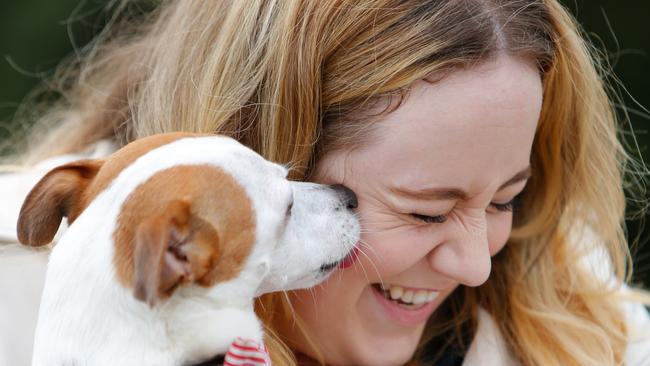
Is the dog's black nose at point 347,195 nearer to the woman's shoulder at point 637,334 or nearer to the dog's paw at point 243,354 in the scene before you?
the dog's paw at point 243,354

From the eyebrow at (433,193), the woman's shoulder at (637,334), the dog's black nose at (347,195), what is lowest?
the woman's shoulder at (637,334)

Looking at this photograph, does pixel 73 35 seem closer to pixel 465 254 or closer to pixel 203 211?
pixel 465 254

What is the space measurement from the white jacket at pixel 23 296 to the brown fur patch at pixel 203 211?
1.67 feet

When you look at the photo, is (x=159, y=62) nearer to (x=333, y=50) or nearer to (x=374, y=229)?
(x=333, y=50)

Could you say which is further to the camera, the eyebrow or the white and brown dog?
the eyebrow

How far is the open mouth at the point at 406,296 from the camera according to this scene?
2.23 meters

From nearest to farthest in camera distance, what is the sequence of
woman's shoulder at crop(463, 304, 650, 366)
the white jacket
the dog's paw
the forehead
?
the dog's paw → the forehead → the white jacket → woman's shoulder at crop(463, 304, 650, 366)

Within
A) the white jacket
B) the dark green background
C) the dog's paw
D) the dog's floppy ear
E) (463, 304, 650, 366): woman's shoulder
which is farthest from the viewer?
the dark green background

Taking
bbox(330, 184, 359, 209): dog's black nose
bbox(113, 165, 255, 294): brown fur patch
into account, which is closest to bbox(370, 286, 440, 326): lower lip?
bbox(330, 184, 359, 209): dog's black nose

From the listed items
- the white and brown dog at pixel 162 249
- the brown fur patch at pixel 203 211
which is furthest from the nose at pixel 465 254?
the brown fur patch at pixel 203 211

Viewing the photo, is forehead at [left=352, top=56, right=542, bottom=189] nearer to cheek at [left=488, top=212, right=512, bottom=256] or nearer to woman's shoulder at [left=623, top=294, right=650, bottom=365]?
cheek at [left=488, top=212, right=512, bottom=256]

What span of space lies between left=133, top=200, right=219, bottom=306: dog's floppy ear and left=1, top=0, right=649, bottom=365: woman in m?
0.42

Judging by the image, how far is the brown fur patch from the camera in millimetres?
1628

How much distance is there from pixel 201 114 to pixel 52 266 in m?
0.53
